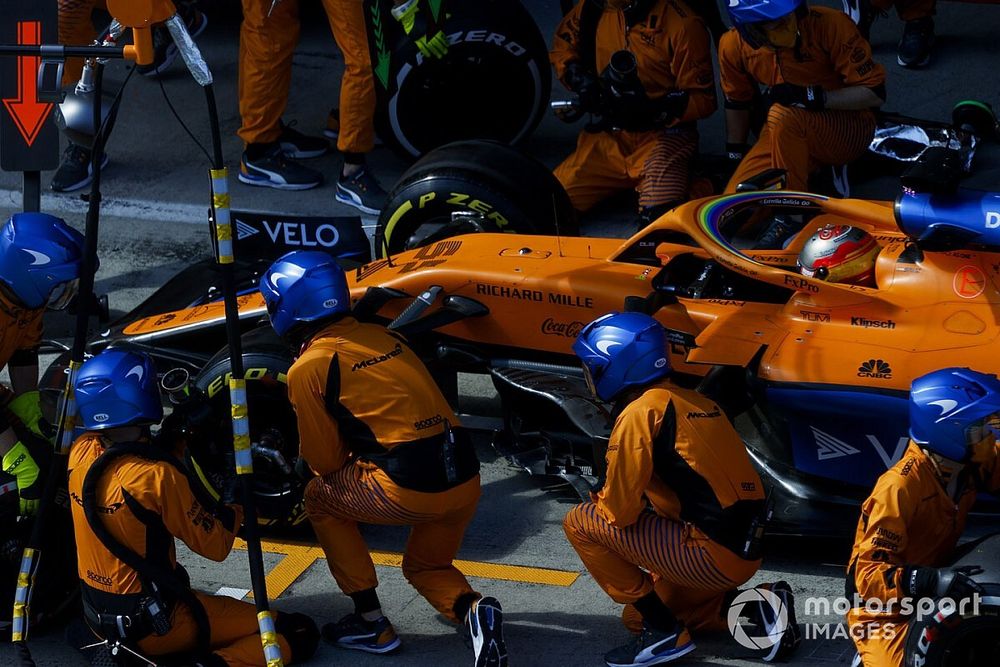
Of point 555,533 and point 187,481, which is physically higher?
point 187,481

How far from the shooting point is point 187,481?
4.86m

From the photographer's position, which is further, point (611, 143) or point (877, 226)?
point (611, 143)

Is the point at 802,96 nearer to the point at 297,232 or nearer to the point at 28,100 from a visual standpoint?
the point at 297,232

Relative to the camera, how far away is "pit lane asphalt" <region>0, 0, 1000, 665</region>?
5.30 meters

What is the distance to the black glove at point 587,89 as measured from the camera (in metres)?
8.38

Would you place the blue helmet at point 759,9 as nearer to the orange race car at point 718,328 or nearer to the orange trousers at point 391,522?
the orange race car at point 718,328

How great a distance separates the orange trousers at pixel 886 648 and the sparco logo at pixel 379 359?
1882 millimetres

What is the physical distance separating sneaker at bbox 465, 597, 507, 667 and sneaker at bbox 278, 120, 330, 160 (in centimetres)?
510

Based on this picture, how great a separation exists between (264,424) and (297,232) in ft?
Answer: 4.59

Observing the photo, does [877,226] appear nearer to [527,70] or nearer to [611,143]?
[611,143]

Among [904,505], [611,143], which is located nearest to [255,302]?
[611,143]

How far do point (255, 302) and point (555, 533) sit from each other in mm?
1835

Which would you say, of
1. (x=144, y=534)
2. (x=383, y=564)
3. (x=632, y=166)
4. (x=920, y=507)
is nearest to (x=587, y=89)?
(x=632, y=166)

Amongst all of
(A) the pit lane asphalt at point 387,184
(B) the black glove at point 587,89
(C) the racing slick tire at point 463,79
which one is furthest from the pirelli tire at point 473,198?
(C) the racing slick tire at point 463,79
